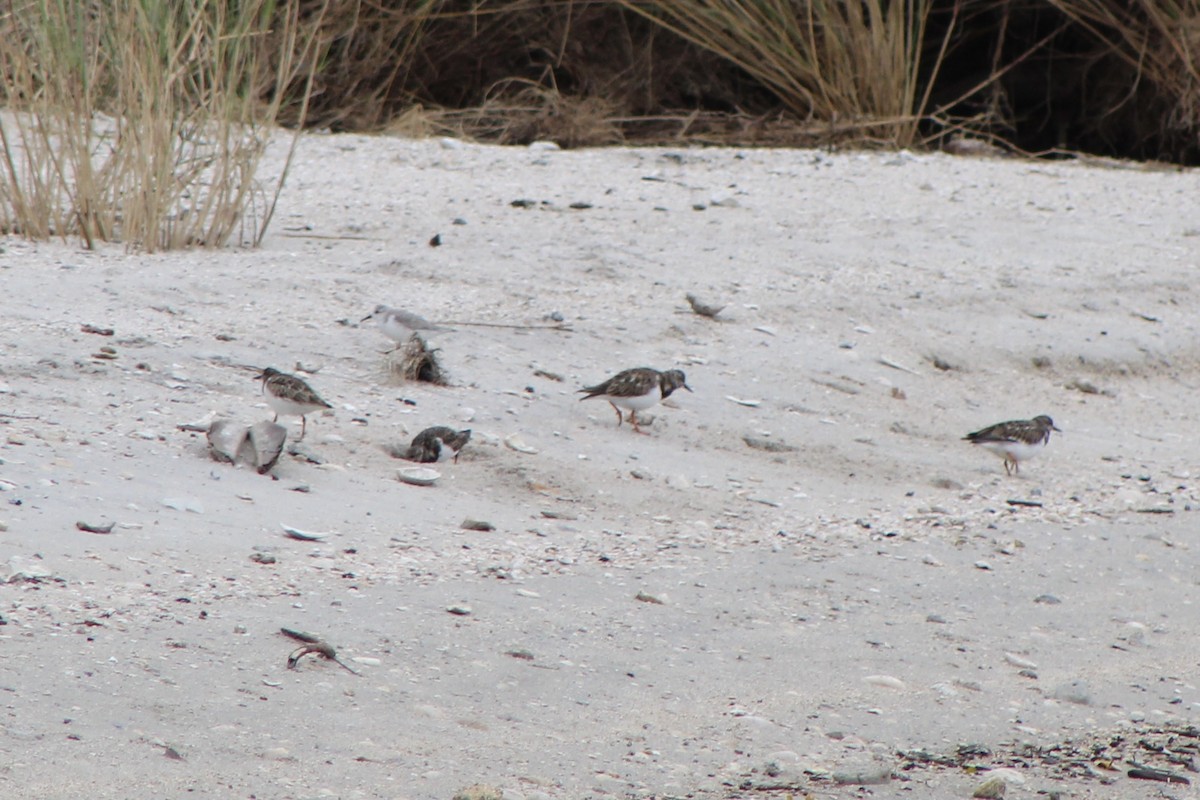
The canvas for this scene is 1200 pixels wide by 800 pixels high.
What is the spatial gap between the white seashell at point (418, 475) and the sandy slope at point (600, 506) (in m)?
0.05

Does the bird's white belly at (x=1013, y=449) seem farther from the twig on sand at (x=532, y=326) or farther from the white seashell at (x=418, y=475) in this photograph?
the white seashell at (x=418, y=475)

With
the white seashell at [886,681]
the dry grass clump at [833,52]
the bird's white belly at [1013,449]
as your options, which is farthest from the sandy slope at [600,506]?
the dry grass clump at [833,52]

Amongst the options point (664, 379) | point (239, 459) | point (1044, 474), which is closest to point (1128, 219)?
point (1044, 474)

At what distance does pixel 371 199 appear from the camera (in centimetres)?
767

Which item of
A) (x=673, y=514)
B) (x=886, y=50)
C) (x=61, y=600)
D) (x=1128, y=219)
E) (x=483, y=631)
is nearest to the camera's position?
(x=61, y=600)

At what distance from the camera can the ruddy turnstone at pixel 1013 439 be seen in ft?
17.1

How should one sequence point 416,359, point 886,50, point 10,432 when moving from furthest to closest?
point 886,50, point 416,359, point 10,432

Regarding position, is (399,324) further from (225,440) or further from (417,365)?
(225,440)

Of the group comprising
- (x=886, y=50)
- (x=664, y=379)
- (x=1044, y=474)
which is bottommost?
(x=1044, y=474)

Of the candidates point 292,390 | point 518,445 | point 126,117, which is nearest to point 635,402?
point 518,445

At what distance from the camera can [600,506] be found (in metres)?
4.59

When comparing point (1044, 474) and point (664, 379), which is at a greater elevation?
point (664, 379)

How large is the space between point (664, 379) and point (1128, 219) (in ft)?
14.2

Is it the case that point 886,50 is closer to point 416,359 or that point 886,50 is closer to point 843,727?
point 416,359
